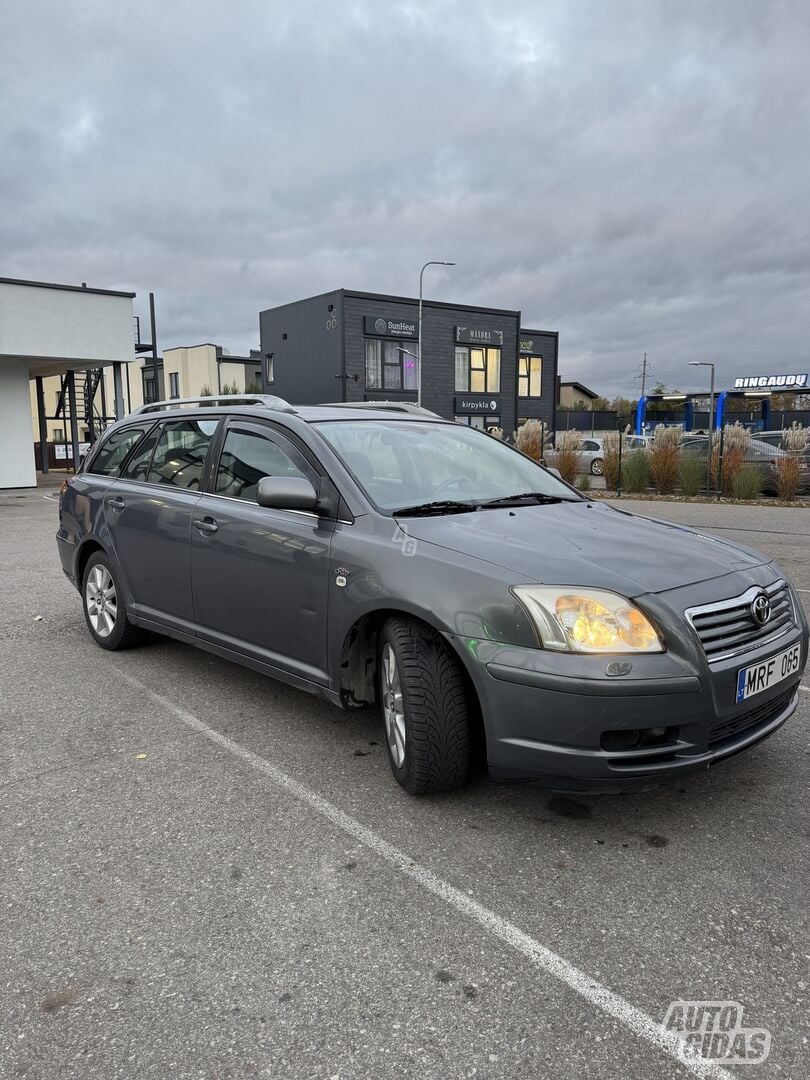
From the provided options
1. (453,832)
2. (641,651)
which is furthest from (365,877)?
(641,651)

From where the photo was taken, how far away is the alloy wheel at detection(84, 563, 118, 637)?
17.7 ft

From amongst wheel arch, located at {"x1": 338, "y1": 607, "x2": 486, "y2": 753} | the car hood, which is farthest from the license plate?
wheel arch, located at {"x1": 338, "y1": 607, "x2": 486, "y2": 753}

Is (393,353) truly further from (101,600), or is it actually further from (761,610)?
(761,610)

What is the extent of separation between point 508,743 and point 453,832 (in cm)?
46

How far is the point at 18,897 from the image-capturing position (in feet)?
8.69

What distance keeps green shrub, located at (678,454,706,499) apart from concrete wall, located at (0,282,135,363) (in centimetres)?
1480

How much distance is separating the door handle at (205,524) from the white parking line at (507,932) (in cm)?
117

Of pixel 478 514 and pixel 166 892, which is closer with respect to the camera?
pixel 166 892

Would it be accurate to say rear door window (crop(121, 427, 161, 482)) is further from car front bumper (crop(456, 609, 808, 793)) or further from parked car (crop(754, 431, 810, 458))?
parked car (crop(754, 431, 810, 458))

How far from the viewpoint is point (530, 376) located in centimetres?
4738

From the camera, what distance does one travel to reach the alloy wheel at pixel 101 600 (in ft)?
17.7

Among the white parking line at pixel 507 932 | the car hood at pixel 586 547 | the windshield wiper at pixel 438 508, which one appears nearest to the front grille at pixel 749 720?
the car hood at pixel 586 547

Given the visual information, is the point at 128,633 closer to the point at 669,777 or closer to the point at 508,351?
→ the point at 669,777

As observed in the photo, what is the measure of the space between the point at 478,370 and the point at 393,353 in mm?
5628
